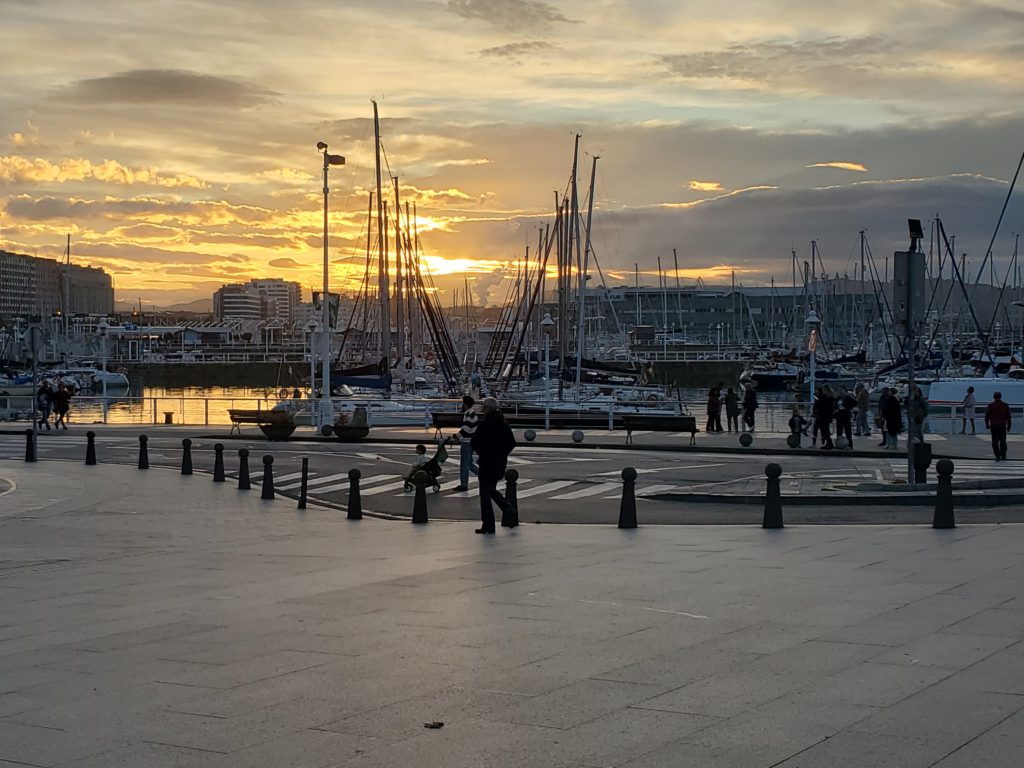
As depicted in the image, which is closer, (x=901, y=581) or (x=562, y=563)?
(x=901, y=581)

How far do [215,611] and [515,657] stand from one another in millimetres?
3638

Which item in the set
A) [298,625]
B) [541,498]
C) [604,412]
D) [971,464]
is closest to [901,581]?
[298,625]

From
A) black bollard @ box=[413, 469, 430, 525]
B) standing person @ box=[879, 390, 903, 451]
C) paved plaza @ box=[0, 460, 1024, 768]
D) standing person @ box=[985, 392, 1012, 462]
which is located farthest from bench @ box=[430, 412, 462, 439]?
paved plaza @ box=[0, 460, 1024, 768]

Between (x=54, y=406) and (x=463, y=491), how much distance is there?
2762 centimetres

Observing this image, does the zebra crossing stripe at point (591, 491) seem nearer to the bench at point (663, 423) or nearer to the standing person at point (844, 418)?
the standing person at point (844, 418)

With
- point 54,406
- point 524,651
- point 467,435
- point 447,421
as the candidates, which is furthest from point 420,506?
point 54,406

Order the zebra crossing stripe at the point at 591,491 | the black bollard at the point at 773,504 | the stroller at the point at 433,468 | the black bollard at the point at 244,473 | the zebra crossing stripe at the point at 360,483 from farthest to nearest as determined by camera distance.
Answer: the zebra crossing stripe at the point at 360,483 < the black bollard at the point at 244,473 < the zebra crossing stripe at the point at 591,491 < the stroller at the point at 433,468 < the black bollard at the point at 773,504

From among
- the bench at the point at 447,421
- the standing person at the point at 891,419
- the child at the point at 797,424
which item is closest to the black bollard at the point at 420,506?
the child at the point at 797,424

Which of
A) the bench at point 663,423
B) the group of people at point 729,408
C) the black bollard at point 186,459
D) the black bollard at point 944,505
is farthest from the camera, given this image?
the group of people at point 729,408

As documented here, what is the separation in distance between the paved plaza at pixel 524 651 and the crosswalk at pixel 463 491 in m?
7.19

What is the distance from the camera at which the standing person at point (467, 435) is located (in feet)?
75.8

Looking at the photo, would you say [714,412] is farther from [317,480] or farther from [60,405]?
[60,405]

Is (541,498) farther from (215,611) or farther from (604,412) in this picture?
(604,412)

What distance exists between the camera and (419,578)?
44.5 ft
